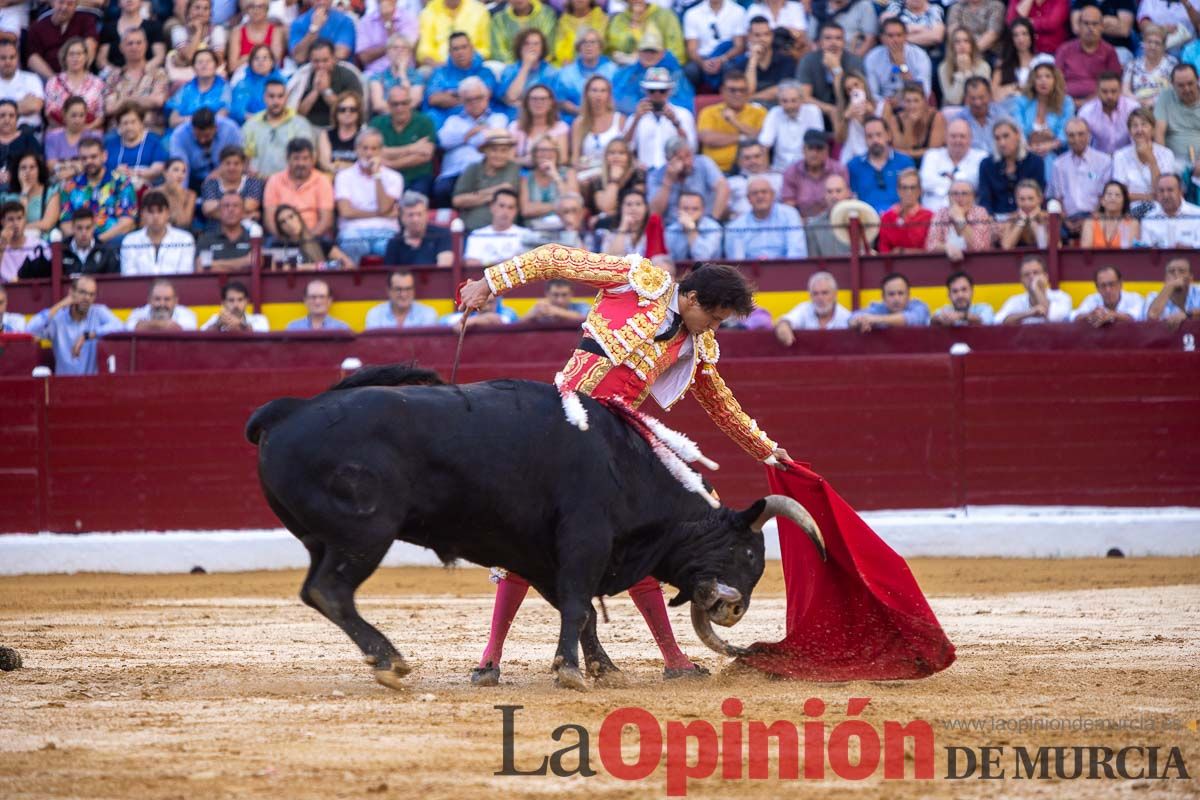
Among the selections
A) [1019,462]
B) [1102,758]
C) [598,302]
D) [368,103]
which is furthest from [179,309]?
[1102,758]

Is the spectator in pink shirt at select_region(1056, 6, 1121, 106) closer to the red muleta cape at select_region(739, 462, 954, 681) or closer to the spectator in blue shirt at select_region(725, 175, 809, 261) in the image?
the spectator in blue shirt at select_region(725, 175, 809, 261)

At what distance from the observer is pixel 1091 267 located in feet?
30.0

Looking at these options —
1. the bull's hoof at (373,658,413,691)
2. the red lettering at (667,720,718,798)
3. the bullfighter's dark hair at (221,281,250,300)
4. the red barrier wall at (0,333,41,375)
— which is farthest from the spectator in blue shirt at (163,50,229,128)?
the red lettering at (667,720,718,798)

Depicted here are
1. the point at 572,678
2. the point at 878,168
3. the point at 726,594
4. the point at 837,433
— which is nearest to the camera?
the point at 572,678

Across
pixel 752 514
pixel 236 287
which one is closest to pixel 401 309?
pixel 236 287

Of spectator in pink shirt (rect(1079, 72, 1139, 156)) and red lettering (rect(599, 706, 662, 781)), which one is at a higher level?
spectator in pink shirt (rect(1079, 72, 1139, 156))

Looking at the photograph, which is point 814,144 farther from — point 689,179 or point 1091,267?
point 1091,267

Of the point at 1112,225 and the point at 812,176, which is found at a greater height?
the point at 812,176

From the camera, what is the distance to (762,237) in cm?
952

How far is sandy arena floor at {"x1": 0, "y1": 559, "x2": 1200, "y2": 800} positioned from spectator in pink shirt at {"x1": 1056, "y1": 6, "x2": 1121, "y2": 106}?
389 cm

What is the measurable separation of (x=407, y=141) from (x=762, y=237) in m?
2.64

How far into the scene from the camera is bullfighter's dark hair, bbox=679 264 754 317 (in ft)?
15.3

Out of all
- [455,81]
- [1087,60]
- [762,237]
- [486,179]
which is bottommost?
[762,237]

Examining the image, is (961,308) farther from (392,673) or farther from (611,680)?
(392,673)
